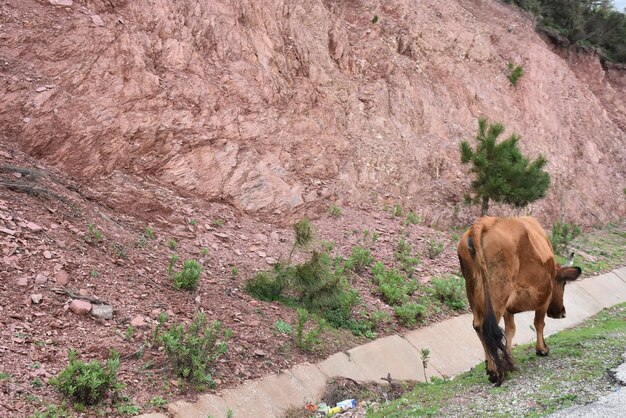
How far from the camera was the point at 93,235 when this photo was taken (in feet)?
28.2

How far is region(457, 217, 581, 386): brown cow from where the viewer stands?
693 cm

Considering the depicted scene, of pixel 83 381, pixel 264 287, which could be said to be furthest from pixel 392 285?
pixel 83 381

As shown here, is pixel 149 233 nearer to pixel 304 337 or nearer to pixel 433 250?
pixel 304 337

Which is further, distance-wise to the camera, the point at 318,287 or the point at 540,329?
the point at 318,287

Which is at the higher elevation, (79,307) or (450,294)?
(79,307)

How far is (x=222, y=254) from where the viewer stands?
10422 millimetres

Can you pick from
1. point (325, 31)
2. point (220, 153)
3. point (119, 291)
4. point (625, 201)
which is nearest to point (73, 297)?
point (119, 291)

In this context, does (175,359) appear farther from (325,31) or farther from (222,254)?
(325,31)

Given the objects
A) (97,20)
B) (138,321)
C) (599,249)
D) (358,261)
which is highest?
(97,20)

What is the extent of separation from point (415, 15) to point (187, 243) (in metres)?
15.8

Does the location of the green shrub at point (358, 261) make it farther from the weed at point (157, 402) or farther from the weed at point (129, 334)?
the weed at point (157, 402)

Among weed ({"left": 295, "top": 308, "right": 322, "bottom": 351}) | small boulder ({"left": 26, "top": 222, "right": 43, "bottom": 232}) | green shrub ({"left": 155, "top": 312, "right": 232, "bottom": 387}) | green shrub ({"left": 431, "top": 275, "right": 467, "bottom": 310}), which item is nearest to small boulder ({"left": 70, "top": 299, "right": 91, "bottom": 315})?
green shrub ({"left": 155, "top": 312, "right": 232, "bottom": 387})

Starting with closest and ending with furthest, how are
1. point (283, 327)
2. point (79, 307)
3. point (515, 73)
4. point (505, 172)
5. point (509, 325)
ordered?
point (79, 307) < point (509, 325) < point (283, 327) < point (505, 172) < point (515, 73)

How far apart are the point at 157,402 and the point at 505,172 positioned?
13.6 m
